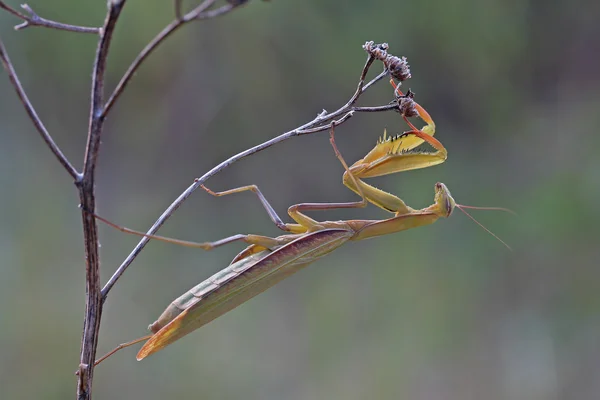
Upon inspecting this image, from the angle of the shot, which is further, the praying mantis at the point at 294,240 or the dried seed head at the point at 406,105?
the dried seed head at the point at 406,105

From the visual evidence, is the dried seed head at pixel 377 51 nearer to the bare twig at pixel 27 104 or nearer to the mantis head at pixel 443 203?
the mantis head at pixel 443 203

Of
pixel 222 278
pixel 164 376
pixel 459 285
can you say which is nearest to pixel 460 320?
pixel 459 285

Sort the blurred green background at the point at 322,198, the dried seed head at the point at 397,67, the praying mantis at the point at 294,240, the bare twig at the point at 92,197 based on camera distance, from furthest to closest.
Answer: the blurred green background at the point at 322,198, the dried seed head at the point at 397,67, the praying mantis at the point at 294,240, the bare twig at the point at 92,197

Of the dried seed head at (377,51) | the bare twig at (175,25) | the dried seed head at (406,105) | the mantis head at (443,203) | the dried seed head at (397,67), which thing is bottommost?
the mantis head at (443,203)

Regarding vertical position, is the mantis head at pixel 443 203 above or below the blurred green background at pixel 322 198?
above

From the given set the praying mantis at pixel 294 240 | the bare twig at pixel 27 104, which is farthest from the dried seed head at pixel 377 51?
the bare twig at pixel 27 104

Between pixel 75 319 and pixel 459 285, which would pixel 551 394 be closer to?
pixel 459 285
